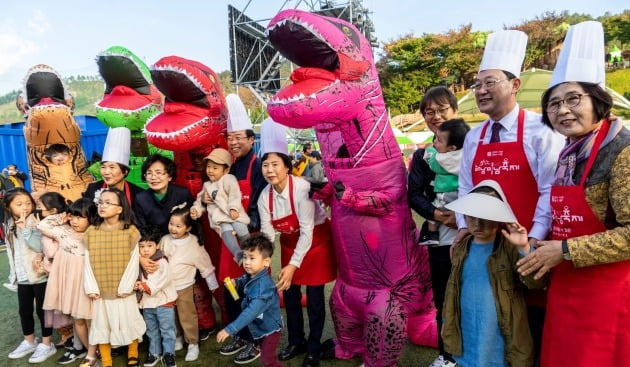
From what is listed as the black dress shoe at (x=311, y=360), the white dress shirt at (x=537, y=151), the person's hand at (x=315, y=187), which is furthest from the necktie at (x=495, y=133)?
the black dress shoe at (x=311, y=360)

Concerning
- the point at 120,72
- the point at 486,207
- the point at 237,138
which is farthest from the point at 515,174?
the point at 120,72

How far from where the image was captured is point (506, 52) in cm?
209

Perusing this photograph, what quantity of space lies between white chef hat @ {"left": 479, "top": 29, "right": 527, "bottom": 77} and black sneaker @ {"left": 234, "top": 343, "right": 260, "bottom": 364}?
2.41 metres

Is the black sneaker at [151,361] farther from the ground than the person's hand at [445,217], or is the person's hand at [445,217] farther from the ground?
the person's hand at [445,217]

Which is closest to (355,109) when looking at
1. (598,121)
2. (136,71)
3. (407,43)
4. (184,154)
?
(598,121)

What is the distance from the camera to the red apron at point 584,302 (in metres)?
1.53

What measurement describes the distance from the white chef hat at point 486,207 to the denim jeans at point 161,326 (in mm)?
2159

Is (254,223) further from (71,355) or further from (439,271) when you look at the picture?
(71,355)

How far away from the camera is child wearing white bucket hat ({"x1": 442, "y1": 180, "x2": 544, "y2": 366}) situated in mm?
1890

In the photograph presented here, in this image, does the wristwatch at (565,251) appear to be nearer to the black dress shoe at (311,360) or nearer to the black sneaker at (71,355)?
the black dress shoe at (311,360)

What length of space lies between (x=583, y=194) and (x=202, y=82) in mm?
2503

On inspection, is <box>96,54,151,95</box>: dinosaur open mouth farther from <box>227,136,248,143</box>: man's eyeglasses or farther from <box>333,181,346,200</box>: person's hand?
<box>333,181,346,200</box>: person's hand

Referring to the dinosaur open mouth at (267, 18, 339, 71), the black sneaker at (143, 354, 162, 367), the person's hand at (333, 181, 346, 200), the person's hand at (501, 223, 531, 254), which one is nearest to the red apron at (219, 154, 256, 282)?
the black sneaker at (143, 354, 162, 367)

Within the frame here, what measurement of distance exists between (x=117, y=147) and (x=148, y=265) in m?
0.94
